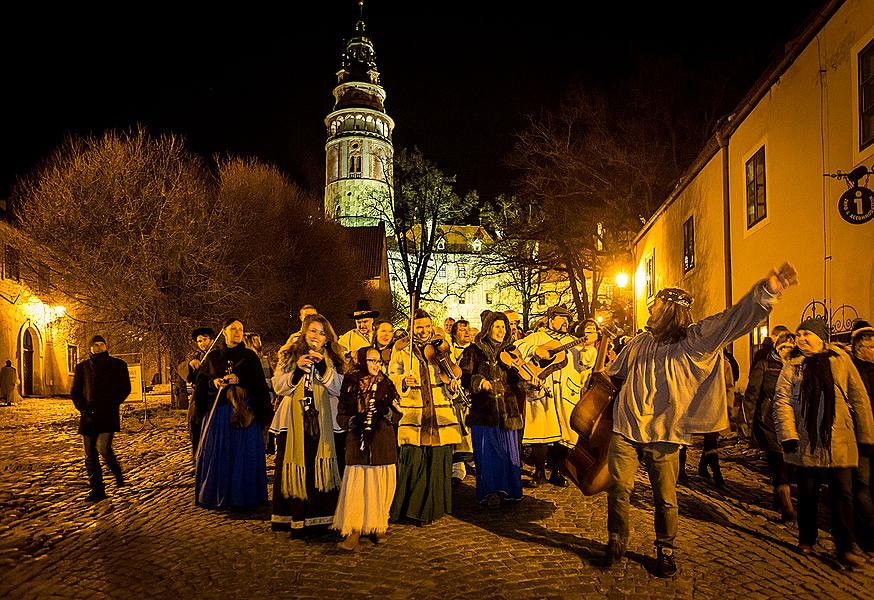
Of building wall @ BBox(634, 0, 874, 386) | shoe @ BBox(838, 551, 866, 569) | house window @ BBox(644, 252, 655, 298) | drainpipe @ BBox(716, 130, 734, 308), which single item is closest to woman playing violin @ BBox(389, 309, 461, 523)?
shoe @ BBox(838, 551, 866, 569)

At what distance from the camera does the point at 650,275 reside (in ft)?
85.9

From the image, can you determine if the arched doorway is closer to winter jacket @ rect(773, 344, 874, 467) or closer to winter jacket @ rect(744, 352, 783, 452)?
winter jacket @ rect(744, 352, 783, 452)

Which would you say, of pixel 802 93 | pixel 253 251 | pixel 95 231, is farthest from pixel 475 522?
pixel 253 251

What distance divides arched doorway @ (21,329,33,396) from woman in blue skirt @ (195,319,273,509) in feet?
86.9

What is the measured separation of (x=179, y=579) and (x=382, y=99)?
74.5 meters

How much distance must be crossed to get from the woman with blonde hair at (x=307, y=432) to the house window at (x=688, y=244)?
48.9 ft

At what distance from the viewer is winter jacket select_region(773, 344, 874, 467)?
19.1 feet

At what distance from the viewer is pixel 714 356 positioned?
212 inches

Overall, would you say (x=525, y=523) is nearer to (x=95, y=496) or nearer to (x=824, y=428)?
(x=824, y=428)

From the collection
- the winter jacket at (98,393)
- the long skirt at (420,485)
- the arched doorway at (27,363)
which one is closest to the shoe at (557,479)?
the long skirt at (420,485)

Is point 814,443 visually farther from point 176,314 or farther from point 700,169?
point 176,314

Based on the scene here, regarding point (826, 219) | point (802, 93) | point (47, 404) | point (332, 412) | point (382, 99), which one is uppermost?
point (382, 99)

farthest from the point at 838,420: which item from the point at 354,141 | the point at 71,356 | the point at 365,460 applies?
the point at 354,141

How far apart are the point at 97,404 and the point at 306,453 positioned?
347 cm
